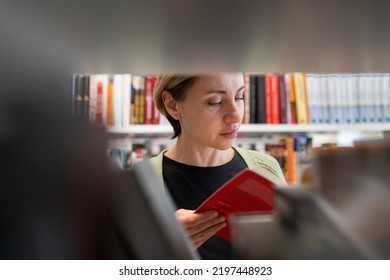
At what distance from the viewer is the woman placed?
1.31 m

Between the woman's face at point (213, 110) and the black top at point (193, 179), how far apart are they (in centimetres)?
9

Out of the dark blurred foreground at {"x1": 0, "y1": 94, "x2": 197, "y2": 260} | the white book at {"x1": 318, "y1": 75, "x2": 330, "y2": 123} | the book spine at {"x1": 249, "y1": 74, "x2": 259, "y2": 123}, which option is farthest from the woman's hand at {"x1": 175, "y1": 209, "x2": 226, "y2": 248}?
the white book at {"x1": 318, "y1": 75, "x2": 330, "y2": 123}

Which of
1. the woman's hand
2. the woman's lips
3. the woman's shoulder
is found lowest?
the woman's hand

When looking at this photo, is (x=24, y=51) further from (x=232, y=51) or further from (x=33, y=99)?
(x=232, y=51)

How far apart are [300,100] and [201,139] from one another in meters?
0.54

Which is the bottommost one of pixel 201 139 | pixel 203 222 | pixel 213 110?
pixel 203 222

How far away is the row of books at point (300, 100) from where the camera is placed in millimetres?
1631

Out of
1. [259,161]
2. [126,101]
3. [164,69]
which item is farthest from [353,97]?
[164,69]

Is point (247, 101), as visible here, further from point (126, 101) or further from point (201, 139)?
point (126, 101)

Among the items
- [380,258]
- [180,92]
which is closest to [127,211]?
[380,258]

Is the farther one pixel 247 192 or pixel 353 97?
pixel 353 97

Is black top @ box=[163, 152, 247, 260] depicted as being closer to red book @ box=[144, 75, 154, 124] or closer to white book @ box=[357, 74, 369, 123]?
red book @ box=[144, 75, 154, 124]

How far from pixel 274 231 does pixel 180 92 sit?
102 centimetres

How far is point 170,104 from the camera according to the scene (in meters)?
1.38
